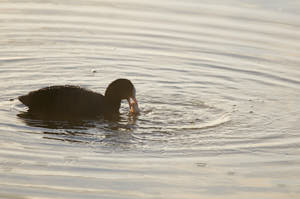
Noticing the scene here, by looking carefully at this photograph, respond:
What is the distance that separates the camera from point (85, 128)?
1035 centimetres

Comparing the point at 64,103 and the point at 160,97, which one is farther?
the point at 160,97

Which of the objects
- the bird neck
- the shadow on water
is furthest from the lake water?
the bird neck

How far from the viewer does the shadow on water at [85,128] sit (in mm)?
9766

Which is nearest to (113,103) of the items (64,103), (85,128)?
(64,103)

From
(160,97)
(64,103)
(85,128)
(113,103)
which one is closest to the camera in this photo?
(85,128)

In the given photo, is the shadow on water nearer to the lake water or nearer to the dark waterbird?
the lake water

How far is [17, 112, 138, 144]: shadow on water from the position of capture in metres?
9.77

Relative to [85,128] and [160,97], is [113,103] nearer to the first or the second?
[160,97]

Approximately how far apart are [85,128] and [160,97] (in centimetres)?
212

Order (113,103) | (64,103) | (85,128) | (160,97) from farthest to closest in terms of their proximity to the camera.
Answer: (160,97), (113,103), (64,103), (85,128)

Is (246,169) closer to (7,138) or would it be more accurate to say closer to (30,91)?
(7,138)

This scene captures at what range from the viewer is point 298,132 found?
10.3m

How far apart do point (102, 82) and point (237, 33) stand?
426cm

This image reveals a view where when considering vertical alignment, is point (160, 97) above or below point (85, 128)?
above
